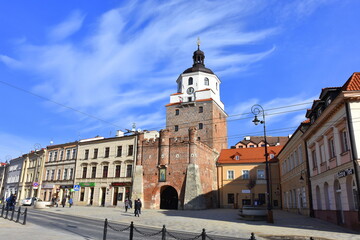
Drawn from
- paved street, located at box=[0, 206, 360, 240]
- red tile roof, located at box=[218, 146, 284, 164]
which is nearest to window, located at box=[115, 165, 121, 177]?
red tile roof, located at box=[218, 146, 284, 164]

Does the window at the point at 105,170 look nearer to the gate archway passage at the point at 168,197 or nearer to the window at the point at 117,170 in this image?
the window at the point at 117,170

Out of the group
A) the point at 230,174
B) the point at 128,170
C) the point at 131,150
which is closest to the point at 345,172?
the point at 230,174

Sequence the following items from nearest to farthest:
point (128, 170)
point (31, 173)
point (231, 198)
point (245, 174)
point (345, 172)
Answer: point (345, 172), point (128, 170), point (231, 198), point (245, 174), point (31, 173)

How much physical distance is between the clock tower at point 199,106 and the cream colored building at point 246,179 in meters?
4.34

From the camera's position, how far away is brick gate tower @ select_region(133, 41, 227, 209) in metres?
37.2

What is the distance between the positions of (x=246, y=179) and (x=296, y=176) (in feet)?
49.5

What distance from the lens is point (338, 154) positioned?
1775 centimetres

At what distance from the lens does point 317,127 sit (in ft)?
69.8

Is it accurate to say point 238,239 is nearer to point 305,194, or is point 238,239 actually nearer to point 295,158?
point 305,194

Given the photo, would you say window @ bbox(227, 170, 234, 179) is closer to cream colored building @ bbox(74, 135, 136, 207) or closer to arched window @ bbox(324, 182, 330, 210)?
cream colored building @ bbox(74, 135, 136, 207)

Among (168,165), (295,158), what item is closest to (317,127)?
(295,158)

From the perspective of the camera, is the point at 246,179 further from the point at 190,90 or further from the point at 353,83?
the point at 353,83

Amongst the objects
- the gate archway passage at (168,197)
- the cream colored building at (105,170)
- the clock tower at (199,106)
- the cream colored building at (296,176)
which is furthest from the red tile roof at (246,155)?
the cream colored building at (105,170)

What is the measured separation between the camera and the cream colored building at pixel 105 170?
1620 inches
